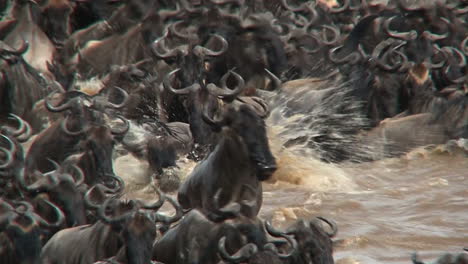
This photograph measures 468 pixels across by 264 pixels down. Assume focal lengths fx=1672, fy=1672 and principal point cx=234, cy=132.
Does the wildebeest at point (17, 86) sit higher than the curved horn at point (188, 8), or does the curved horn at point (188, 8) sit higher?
the wildebeest at point (17, 86)

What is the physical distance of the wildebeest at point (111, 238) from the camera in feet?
27.9

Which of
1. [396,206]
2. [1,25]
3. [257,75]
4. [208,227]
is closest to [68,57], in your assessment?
[1,25]

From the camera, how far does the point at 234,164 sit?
9898 mm

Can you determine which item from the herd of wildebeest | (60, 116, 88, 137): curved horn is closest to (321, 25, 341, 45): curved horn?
the herd of wildebeest

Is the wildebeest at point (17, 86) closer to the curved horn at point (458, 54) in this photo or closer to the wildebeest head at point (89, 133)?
the wildebeest head at point (89, 133)

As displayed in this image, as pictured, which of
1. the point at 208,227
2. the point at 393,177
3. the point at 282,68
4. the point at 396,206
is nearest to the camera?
the point at 208,227

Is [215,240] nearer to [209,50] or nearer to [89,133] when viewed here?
[89,133]

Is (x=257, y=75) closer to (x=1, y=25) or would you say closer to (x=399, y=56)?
(x=399, y=56)

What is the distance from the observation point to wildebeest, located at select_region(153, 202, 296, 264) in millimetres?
8508

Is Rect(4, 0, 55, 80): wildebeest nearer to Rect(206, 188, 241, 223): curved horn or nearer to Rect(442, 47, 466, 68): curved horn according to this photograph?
Rect(442, 47, 466, 68): curved horn

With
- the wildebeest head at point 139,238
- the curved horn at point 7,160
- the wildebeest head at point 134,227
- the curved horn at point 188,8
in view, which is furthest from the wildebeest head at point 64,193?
the curved horn at point 188,8

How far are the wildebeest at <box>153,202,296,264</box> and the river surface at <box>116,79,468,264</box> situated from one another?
1145mm

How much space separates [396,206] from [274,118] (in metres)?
2.09

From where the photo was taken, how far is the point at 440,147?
47.3ft
